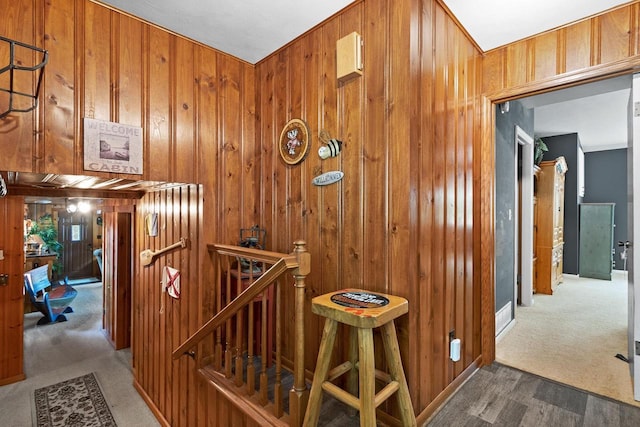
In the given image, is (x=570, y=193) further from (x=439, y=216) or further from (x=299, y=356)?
(x=299, y=356)

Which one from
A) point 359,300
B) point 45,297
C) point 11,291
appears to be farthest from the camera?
point 45,297

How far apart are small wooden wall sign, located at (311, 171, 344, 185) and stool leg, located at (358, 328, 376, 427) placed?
101 cm

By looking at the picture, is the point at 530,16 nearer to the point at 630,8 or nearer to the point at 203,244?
the point at 630,8

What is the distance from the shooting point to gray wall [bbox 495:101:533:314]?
9.39 ft

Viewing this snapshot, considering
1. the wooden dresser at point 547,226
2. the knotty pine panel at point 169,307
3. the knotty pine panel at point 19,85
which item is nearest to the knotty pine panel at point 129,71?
the knotty pine panel at point 19,85

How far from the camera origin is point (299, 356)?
5.18 feet

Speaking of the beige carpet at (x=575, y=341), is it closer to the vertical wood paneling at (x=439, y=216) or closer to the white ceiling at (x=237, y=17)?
the vertical wood paneling at (x=439, y=216)

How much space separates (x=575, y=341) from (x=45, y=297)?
7.75m

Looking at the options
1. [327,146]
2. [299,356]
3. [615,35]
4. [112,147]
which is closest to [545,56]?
[615,35]

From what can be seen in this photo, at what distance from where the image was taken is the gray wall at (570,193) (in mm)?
5551

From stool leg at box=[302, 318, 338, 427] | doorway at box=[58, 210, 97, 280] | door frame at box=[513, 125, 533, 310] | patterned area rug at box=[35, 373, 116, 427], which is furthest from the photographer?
doorway at box=[58, 210, 97, 280]

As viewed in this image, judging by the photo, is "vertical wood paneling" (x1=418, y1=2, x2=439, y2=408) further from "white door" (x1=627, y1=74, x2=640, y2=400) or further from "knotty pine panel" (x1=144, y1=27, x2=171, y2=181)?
"knotty pine panel" (x1=144, y1=27, x2=171, y2=181)

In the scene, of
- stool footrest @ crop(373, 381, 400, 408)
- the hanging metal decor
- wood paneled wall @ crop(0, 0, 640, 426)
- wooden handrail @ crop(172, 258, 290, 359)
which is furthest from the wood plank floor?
the hanging metal decor

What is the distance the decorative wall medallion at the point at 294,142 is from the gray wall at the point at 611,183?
7305 mm
